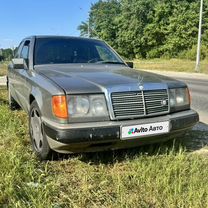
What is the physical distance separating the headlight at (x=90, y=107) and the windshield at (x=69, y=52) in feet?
5.32

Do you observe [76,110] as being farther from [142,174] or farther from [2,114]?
[2,114]

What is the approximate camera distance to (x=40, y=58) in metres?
5.14

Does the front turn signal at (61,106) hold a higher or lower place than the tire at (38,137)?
higher

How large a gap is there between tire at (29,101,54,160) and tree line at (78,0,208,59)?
4049cm

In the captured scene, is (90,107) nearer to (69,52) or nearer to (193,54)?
(69,52)

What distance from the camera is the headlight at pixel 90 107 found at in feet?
12.0

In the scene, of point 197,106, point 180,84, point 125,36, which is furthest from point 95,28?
point 180,84

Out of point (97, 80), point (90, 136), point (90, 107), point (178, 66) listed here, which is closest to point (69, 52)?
point (97, 80)

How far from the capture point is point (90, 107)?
12.1ft

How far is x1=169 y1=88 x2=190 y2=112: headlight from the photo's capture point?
4138 mm

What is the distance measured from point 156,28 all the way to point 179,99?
53.5 metres

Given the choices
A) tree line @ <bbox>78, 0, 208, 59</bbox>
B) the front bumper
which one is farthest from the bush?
the front bumper

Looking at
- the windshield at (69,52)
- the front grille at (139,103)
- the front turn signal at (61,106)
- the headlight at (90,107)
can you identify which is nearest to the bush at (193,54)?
the windshield at (69,52)

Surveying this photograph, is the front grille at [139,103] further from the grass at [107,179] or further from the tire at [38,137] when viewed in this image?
the tire at [38,137]
